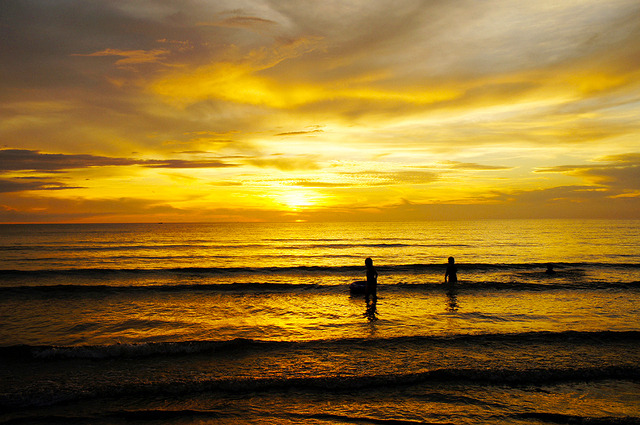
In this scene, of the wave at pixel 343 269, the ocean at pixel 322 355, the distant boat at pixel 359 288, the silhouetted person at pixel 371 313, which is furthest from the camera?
the wave at pixel 343 269

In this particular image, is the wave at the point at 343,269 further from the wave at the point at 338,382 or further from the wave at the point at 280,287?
the wave at the point at 338,382

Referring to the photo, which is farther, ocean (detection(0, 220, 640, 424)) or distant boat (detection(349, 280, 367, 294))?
distant boat (detection(349, 280, 367, 294))

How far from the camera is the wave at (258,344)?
36.6 feet

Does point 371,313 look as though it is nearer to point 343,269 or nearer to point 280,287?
point 280,287

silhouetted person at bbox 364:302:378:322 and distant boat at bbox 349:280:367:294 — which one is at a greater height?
distant boat at bbox 349:280:367:294

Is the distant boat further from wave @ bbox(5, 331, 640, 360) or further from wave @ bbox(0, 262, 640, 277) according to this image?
wave @ bbox(0, 262, 640, 277)

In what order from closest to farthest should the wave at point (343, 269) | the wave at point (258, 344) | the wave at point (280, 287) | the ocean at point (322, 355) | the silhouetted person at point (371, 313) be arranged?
the ocean at point (322, 355) < the wave at point (258, 344) < the silhouetted person at point (371, 313) < the wave at point (280, 287) < the wave at point (343, 269)

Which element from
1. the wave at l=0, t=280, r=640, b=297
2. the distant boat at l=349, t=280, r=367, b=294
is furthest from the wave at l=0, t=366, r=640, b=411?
the wave at l=0, t=280, r=640, b=297

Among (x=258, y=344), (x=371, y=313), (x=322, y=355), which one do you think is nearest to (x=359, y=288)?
(x=371, y=313)

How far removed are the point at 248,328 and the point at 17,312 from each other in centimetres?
1137

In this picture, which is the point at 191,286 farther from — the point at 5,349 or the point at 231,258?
the point at 231,258

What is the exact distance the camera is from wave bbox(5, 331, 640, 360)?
36.6 ft

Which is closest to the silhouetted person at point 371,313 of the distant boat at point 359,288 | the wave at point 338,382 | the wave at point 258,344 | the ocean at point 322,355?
the ocean at point 322,355

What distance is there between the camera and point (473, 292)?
21.0 metres
